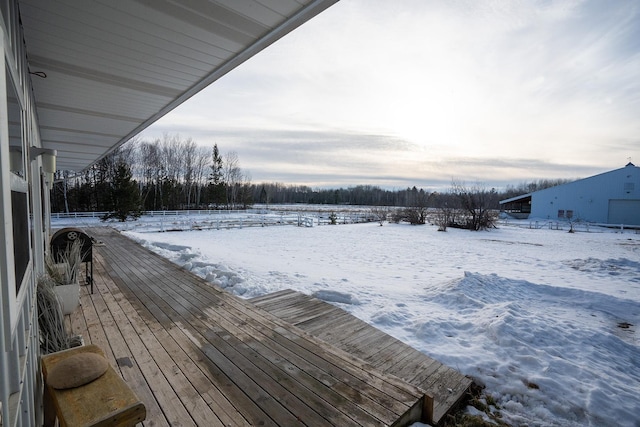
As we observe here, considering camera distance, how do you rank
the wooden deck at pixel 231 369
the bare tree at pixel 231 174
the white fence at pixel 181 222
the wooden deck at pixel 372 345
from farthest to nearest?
the bare tree at pixel 231 174 → the white fence at pixel 181 222 → the wooden deck at pixel 372 345 → the wooden deck at pixel 231 369

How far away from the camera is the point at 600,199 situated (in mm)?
23250

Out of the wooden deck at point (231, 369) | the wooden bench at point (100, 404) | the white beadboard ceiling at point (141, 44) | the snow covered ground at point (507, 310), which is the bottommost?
the snow covered ground at point (507, 310)

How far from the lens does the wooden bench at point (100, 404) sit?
4.27 ft

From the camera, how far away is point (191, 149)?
34219mm

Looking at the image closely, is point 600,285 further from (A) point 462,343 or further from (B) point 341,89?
(B) point 341,89

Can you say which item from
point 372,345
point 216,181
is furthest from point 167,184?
point 372,345

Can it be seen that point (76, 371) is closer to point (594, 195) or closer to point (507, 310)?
point (507, 310)

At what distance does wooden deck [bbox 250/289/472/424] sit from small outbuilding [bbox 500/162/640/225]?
94.7 feet

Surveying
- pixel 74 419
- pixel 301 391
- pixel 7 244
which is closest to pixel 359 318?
pixel 301 391

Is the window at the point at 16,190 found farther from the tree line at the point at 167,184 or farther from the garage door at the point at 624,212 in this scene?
the garage door at the point at 624,212

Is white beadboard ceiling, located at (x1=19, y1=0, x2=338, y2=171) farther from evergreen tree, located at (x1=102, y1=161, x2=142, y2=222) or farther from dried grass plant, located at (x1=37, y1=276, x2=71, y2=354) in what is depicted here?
evergreen tree, located at (x1=102, y1=161, x2=142, y2=222)

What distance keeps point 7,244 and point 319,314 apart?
12.4ft

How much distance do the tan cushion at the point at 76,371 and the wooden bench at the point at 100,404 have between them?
26 mm

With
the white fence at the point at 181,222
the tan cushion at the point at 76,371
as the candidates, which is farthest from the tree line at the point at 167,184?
the tan cushion at the point at 76,371
